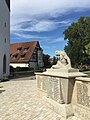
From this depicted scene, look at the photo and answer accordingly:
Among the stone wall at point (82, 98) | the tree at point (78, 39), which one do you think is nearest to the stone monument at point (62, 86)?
the stone wall at point (82, 98)

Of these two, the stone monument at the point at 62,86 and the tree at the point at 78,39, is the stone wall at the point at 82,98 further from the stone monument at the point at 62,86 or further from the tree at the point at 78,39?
the tree at the point at 78,39

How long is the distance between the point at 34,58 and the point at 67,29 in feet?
38.7

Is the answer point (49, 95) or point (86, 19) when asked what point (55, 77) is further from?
point (86, 19)

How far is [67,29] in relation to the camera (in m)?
52.2

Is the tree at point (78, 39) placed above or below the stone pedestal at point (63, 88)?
above

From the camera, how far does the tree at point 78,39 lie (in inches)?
1925

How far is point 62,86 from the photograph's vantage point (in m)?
7.43

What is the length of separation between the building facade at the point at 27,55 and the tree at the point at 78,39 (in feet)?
23.7

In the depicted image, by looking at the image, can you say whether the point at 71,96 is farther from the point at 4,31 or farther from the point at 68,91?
the point at 4,31

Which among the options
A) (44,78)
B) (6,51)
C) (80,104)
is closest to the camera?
(80,104)

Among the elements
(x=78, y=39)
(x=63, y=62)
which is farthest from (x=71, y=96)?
(x=78, y=39)

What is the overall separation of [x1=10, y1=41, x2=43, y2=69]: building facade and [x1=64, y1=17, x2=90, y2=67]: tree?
7238mm

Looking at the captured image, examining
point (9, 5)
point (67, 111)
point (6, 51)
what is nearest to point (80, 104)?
point (67, 111)

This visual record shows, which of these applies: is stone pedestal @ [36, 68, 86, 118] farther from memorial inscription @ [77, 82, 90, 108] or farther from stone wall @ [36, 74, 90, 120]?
memorial inscription @ [77, 82, 90, 108]
